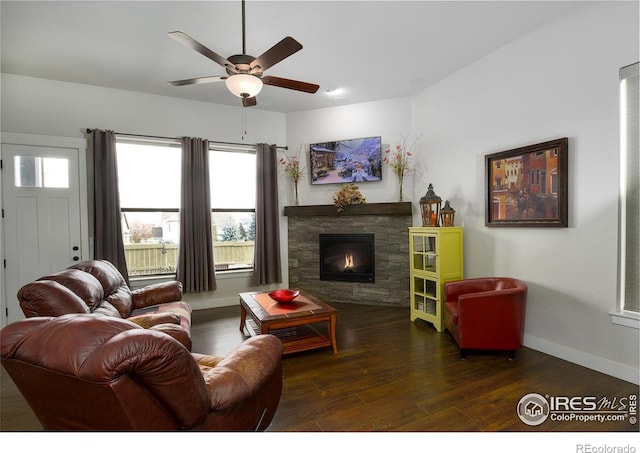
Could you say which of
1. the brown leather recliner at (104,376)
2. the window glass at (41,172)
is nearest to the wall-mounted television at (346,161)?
the window glass at (41,172)

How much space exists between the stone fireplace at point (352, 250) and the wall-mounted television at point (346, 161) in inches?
19.4

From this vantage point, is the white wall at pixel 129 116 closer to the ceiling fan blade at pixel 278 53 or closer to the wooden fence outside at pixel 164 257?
the wooden fence outside at pixel 164 257

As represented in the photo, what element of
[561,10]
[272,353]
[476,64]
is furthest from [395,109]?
[272,353]

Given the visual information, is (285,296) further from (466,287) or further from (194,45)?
(194,45)

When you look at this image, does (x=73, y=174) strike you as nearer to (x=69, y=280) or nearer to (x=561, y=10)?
(x=69, y=280)

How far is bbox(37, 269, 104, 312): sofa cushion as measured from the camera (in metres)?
2.46

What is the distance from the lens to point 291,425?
2.02 m

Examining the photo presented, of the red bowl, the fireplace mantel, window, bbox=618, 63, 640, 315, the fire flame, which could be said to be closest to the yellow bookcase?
the fireplace mantel

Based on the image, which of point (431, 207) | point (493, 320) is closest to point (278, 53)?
point (431, 207)

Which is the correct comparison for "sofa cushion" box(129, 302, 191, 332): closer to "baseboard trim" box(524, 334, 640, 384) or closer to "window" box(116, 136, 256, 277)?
"window" box(116, 136, 256, 277)

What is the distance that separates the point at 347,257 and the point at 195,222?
2401 mm

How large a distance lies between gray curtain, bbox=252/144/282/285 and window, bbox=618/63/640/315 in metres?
4.14

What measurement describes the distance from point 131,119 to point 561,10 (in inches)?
201

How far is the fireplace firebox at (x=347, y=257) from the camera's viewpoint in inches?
197
